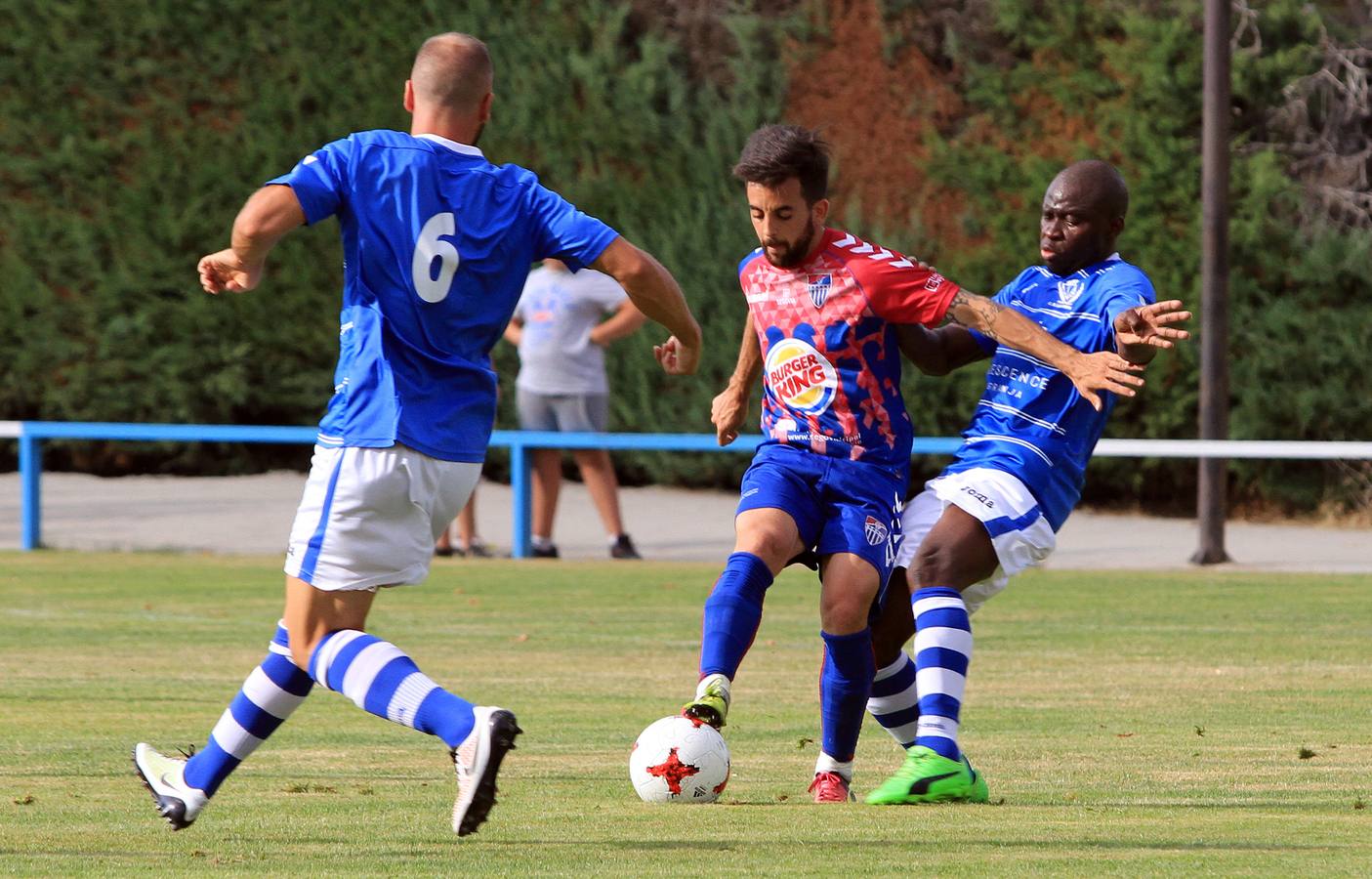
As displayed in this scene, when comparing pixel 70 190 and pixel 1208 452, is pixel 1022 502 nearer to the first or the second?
pixel 1208 452

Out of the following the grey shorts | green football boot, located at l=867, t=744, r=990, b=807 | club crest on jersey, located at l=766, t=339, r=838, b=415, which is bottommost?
the grey shorts

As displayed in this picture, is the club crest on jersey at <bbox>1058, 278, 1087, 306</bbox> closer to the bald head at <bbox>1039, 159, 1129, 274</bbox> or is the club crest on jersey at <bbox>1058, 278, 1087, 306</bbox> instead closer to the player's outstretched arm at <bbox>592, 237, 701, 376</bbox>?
the bald head at <bbox>1039, 159, 1129, 274</bbox>

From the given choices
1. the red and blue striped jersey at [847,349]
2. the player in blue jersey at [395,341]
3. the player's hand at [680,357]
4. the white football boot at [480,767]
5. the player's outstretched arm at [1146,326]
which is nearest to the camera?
the white football boot at [480,767]

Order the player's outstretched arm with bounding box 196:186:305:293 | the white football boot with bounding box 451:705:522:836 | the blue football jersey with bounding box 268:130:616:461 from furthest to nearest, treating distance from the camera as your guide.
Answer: the blue football jersey with bounding box 268:130:616:461
the player's outstretched arm with bounding box 196:186:305:293
the white football boot with bounding box 451:705:522:836

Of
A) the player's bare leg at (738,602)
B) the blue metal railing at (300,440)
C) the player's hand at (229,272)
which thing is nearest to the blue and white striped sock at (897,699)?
the player's bare leg at (738,602)

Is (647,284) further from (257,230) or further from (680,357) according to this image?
(257,230)

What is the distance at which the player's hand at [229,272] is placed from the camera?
534cm

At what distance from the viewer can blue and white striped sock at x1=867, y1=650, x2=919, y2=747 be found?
6.81 m

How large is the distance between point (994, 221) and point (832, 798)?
11.6 meters

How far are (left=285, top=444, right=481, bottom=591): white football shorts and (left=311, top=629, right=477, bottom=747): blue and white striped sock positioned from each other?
0.15 m

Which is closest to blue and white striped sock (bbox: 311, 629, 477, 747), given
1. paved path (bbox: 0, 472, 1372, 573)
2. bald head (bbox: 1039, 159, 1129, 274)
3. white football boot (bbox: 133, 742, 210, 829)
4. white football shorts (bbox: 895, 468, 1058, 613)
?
white football boot (bbox: 133, 742, 210, 829)

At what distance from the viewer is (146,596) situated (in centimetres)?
1309

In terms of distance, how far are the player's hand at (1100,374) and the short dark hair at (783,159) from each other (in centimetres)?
92

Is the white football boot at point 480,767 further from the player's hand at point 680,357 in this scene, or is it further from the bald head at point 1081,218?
the bald head at point 1081,218
